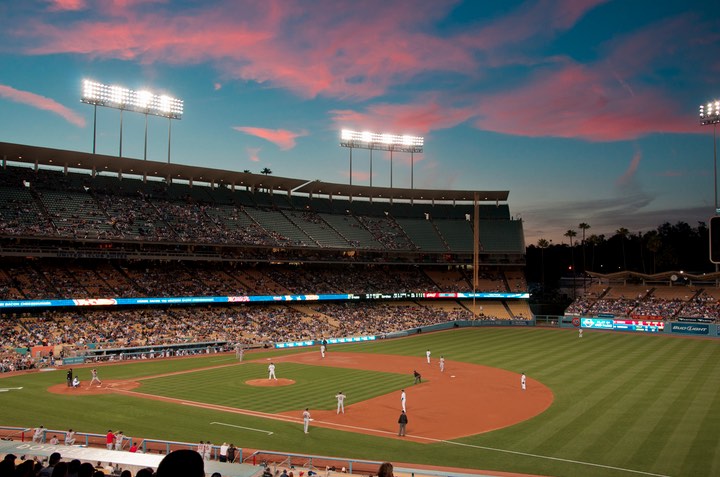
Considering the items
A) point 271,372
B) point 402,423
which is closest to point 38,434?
point 402,423

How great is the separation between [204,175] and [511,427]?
55.2 m

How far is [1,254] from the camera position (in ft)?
159

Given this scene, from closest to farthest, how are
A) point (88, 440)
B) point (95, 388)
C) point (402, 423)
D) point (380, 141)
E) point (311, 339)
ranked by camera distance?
point (88, 440) → point (402, 423) → point (95, 388) → point (311, 339) → point (380, 141)

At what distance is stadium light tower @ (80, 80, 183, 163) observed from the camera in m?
58.2

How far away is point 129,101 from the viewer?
60281 millimetres

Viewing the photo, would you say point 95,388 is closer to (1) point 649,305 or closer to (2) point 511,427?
(2) point 511,427

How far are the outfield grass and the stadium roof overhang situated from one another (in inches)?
1093

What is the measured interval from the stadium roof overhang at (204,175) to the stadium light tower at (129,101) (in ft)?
10.2

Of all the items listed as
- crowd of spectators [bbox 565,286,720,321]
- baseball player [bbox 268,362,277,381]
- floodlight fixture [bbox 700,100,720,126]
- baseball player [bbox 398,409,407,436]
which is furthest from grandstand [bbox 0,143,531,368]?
baseball player [bbox 398,409,407,436]

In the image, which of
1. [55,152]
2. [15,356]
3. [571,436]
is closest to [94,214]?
[55,152]

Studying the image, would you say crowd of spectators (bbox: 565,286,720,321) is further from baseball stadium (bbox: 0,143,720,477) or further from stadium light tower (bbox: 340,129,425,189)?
stadium light tower (bbox: 340,129,425,189)

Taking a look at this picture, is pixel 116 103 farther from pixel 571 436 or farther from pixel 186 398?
pixel 571 436

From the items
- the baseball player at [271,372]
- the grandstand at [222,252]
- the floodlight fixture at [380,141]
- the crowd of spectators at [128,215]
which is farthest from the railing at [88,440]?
the floodlight fixture at [380,141]

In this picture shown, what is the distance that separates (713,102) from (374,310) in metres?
42.2
